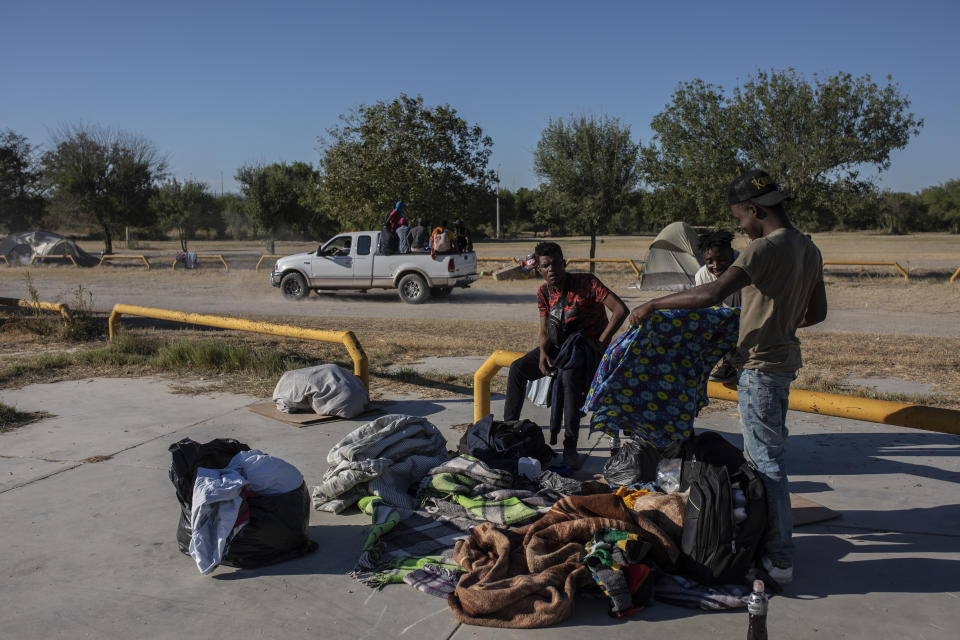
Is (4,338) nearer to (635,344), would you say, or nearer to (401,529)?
(401,529)

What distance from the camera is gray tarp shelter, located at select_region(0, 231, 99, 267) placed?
32875mm

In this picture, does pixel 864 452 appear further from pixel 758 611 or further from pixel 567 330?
pixel 758 611

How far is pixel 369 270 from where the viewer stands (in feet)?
61.6

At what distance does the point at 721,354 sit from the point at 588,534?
1245 mm

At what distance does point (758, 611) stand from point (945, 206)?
92.1 meters

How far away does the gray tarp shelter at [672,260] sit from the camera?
21.3 meters

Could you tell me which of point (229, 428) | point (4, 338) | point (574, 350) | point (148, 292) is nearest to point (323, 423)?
point (229, 428)

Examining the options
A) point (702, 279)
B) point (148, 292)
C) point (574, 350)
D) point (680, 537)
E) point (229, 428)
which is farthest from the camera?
point (148, 292)

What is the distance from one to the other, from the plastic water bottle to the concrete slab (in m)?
0.56

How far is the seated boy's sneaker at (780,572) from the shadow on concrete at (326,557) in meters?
2.13

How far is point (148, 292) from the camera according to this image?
22.2 metres

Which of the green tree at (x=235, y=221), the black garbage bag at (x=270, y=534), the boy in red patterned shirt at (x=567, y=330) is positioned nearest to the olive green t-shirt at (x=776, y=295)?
the boy in red patterned shirt at (x=567, y=330)

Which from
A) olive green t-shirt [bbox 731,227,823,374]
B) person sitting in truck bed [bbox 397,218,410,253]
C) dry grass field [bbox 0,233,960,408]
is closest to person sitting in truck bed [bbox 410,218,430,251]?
person sitting in truck bed [bbox 397,218,410,253]

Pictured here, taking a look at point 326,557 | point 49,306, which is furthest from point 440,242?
point 326,557
